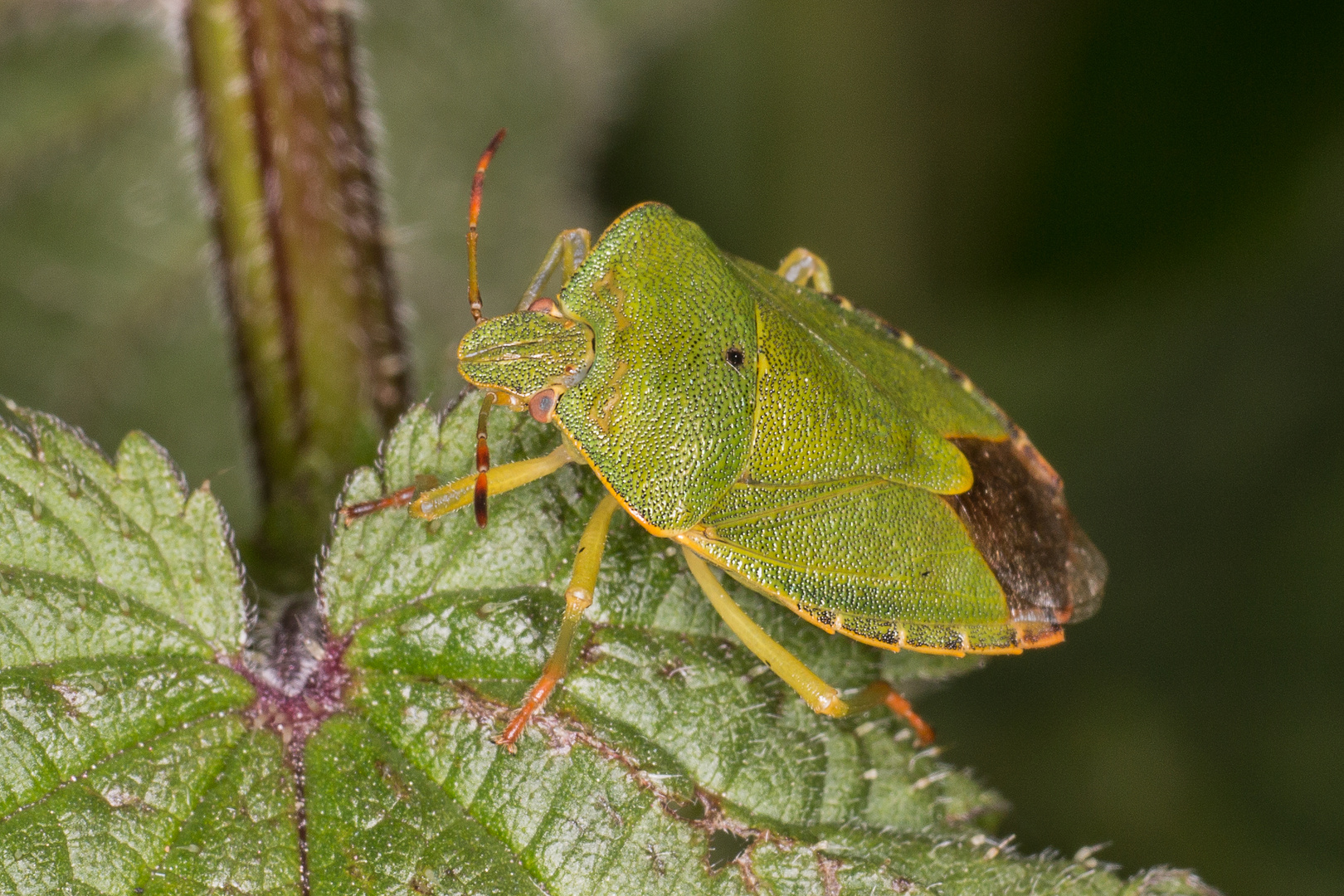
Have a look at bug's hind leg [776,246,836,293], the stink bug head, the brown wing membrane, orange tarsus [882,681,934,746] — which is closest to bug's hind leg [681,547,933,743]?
orange tarsus [882,681,934,746]

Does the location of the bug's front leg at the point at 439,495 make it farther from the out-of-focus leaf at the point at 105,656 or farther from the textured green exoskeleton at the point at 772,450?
the out-of-focus leaf at the point at 105,656

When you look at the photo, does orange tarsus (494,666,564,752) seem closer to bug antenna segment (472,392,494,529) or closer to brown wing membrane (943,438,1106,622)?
bug antenna segment (472,392,494,529)

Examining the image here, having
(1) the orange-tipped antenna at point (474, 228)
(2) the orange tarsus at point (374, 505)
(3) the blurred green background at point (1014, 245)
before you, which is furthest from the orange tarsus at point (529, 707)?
(3) the blurred green background at point (1014, 245)

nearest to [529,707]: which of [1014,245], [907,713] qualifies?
[907,713]

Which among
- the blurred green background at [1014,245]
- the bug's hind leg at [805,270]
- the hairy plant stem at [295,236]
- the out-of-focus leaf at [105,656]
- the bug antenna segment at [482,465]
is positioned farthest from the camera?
the blurred green background at [1014,245]

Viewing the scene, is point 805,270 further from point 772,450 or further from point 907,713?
point 907,713

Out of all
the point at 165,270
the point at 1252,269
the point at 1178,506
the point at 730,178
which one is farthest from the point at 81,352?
the point at 1252,269

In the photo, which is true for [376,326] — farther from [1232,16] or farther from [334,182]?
[1232,16]
